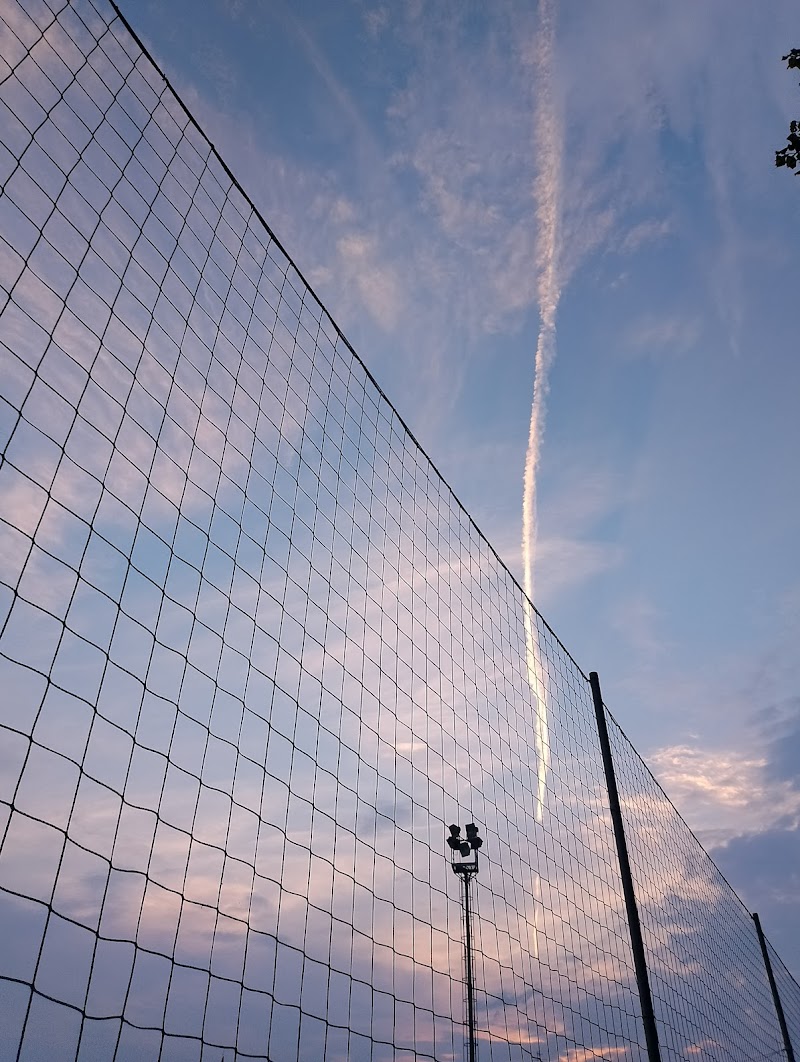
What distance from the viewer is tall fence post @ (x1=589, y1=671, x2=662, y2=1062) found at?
6.57 m

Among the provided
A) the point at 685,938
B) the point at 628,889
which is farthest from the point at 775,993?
the point at 628,889

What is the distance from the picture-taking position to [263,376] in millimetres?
5047

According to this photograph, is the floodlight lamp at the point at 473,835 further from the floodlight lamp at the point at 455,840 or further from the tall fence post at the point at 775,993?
the tall fence post at the point at 775,993

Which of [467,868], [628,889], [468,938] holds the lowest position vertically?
[628,889]

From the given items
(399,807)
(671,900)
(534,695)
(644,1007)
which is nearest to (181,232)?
(399,807)

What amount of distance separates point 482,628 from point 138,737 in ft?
13.6

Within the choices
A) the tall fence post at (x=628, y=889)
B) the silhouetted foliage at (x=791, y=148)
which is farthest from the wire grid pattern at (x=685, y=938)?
the silhouetted foliage at (x=791, y=148)

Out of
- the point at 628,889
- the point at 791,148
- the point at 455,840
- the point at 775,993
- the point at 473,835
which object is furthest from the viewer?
the point at 775,993

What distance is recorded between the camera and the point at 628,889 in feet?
23.2

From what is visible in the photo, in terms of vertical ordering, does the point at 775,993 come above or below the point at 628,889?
above

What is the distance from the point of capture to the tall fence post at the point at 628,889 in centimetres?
657

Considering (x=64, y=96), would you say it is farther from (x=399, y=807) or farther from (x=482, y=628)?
(x=482, y=628)

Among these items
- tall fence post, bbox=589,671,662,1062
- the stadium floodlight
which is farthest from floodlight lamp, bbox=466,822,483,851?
tall fence post, bbox=589,671,662,1062

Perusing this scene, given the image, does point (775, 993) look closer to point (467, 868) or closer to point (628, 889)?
point (467, 868)
